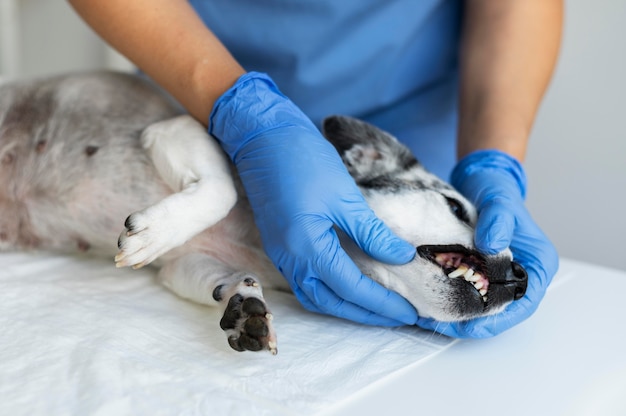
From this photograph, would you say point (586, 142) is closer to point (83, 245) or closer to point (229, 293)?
point (229, 293)

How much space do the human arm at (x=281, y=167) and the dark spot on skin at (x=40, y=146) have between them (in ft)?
1.29

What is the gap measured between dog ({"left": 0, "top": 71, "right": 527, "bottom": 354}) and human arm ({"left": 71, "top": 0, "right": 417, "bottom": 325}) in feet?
0.25

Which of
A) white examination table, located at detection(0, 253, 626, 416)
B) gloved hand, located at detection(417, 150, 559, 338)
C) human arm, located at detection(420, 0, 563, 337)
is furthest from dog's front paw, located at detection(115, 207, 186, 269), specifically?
human arm, located at detection(420, 0, 563, 337)

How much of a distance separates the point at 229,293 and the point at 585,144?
1548 mm

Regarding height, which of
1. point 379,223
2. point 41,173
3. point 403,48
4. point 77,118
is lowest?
point 41,173

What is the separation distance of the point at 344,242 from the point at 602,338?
592mm

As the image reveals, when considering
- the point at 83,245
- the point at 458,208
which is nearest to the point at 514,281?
the point at 458,208

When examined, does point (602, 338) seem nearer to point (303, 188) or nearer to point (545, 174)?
point (303, 188)

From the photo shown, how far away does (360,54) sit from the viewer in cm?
198

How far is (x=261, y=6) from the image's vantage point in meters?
1.92

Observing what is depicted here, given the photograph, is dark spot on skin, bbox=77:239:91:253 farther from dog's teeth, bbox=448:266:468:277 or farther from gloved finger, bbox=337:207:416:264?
dog's teeth, bbox=448:266:468:277

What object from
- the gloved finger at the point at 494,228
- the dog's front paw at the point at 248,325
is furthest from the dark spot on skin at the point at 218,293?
the gloved finger at the point at 494,228

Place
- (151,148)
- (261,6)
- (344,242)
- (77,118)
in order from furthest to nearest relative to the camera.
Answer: (261,6) < (77,118) < (151,148) < (344,242)

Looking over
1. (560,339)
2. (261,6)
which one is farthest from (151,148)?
(560,339)
